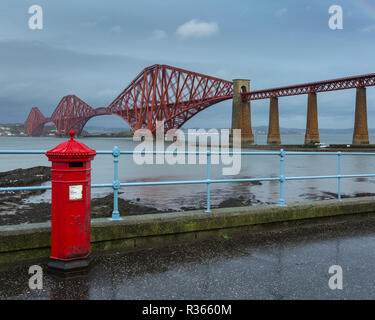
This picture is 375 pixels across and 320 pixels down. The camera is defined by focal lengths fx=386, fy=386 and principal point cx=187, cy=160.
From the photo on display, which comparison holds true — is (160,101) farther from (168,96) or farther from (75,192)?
(75,192)

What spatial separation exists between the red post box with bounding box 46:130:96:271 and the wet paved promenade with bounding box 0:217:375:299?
0.67 ft

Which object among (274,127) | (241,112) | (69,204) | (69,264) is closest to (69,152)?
(69,204)

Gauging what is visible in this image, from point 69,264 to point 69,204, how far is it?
1.79 ft

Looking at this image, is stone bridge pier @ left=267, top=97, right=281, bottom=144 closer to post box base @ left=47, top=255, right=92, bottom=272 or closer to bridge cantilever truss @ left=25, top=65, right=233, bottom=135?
bridge cantilever truss @ left=25, top=65, right=233, bottom=135

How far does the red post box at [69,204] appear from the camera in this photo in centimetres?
351

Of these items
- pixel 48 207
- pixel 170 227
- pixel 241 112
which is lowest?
pixel 48 207

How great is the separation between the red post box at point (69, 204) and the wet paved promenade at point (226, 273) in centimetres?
21

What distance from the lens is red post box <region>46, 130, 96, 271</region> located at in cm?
351

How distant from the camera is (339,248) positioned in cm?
437

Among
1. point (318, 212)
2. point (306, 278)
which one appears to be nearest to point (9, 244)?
point (306, 278)

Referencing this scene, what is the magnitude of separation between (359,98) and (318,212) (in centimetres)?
5716

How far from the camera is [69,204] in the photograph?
11.6 feet

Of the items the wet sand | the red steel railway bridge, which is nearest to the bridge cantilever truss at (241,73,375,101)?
the red steel railway bridge
